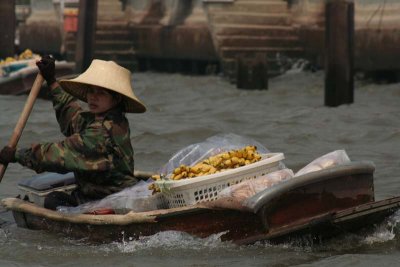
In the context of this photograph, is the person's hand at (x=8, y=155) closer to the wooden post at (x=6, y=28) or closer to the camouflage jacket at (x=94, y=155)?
the camouflage jacket at (x=94, y=155)

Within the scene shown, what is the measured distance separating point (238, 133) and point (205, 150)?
20.9ft

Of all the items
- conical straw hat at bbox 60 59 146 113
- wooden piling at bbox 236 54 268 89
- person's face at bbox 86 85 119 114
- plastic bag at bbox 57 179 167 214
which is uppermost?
conical straw hat at bbox 60 59 146 113

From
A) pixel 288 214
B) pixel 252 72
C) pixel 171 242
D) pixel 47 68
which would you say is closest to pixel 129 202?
pixel 171 242

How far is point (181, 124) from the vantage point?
15.7 meters

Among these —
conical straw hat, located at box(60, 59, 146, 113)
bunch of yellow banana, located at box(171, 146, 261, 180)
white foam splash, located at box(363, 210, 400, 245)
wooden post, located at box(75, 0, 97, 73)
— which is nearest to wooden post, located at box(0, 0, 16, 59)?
wooden post, located at box(75, 0, 97, 73)

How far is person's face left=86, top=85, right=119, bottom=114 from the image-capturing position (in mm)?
8109

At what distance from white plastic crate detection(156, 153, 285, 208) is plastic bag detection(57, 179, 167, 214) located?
0.20 metres

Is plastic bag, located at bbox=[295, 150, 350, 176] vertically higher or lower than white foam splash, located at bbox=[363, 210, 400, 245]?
higher

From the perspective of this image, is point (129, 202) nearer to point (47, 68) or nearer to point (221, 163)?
point (221, 163)

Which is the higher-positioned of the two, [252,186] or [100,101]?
[100,101]

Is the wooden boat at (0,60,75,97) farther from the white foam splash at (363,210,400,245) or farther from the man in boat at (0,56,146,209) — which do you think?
the white foam splash at (363,210,400,245)

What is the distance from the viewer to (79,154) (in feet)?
26.3

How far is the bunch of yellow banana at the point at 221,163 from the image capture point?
781 centimetres

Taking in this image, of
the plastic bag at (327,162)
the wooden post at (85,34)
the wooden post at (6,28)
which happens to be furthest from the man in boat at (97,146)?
the wooden post at (6,28)
